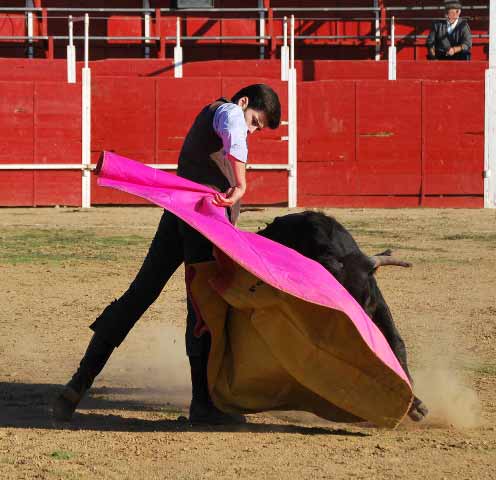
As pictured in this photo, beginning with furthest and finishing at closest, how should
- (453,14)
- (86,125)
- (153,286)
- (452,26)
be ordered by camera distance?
(452,26), (453,14), (86,125), (153,286)

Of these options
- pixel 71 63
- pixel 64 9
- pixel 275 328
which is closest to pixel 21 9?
pixel 64 9

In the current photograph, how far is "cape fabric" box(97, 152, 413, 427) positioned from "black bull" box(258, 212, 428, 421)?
0.54 feet

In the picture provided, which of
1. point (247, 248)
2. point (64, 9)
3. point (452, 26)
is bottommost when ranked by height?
point (247, 248)

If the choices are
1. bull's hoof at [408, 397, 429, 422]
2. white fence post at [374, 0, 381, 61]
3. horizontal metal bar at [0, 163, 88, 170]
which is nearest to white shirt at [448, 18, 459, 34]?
white fence post at [374, 0, 381, 61]

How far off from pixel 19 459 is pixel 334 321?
959 mm

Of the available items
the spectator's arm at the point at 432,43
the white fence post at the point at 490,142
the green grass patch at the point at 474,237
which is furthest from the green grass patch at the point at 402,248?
the spectator's arm at the point at 432,43

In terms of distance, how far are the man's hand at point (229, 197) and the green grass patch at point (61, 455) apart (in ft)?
2.78

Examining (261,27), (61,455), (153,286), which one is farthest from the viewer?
(261,27)

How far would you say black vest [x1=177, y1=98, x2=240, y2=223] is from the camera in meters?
3.50

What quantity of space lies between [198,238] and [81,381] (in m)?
0.57

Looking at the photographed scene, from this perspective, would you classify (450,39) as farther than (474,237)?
Yes

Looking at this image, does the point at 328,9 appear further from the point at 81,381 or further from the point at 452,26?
the point at 81,381

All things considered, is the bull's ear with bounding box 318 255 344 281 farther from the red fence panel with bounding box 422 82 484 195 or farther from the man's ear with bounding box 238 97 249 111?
the red fence panel with bounding box 422 82 484 195

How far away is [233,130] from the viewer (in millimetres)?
3320
